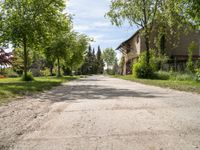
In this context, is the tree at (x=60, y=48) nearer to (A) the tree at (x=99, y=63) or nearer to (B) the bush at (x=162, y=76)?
(B) the bush at (x=162, y=76)

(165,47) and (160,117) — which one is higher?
(165,47)

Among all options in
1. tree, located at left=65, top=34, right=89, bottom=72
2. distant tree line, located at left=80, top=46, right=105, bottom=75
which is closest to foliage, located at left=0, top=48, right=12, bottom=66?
tree, located at left=65, top=34, right=89, bottom=72

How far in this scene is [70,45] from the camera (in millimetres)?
48062

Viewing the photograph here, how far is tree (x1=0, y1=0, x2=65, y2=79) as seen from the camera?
2681 cm

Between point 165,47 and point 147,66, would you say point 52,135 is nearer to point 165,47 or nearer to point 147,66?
point 147,66

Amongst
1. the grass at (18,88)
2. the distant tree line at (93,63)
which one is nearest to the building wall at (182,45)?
the grass at (18,88)

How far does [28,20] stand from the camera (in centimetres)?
2723

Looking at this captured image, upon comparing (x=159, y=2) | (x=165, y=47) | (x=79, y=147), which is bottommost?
(x=79, y=147)

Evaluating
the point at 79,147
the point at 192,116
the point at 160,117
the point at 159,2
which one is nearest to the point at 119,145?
the point at 79,147

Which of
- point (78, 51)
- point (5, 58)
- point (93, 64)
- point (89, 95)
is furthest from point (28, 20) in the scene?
point (93, 64)

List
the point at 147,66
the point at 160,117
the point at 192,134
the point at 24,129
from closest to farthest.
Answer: the point at 192,134, the point at 24,129, the point at 160,117, the point at 147,66

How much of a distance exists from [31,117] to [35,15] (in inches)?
863

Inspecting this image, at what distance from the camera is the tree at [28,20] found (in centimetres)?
2681

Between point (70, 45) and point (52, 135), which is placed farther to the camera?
point (70, 45)
